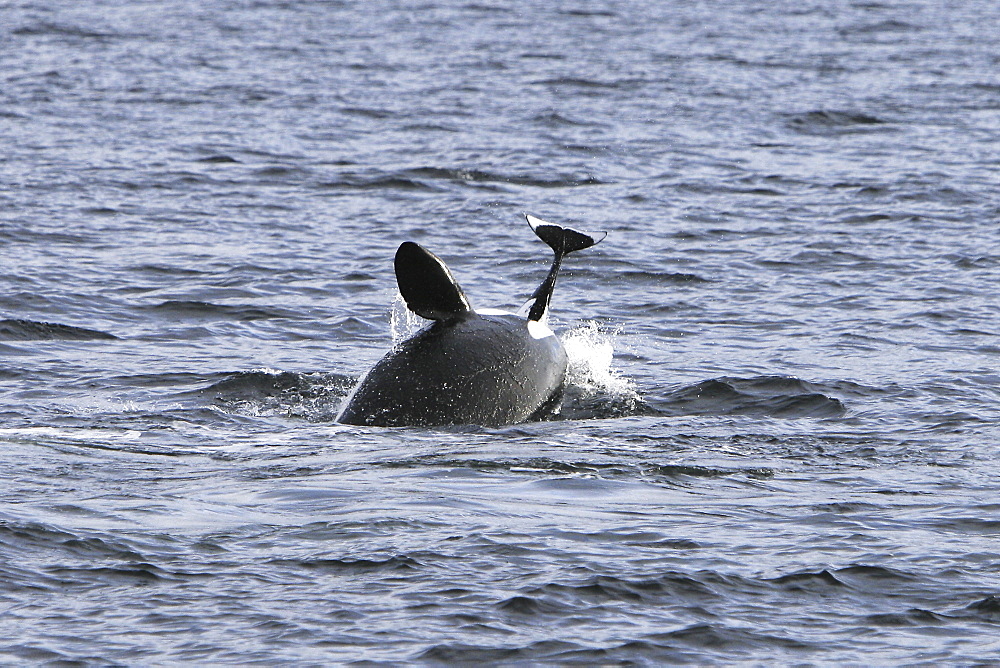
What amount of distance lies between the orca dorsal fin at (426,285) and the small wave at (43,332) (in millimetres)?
4513

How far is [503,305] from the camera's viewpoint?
60.5 ft

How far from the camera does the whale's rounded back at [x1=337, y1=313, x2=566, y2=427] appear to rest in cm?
1268

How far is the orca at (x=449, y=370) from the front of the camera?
12711 mm

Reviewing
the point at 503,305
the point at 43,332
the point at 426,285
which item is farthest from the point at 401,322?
the point at 426,285

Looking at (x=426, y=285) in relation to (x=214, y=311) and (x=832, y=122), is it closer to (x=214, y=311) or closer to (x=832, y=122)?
(x=214, y=311)

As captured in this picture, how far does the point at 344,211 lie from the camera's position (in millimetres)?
23156

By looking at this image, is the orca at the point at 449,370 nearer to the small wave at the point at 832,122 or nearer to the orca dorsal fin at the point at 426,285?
the orca dorsal fin at the point at 426,285

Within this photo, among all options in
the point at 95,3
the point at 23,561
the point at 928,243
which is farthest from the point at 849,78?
the point at 23,561

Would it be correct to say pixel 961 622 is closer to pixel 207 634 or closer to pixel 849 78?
pixel 207 634

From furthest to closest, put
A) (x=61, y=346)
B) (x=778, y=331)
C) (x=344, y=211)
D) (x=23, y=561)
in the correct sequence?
(x=344, y=211), (x=778, y=331), (x=61, y=346), (x=23, y=561)

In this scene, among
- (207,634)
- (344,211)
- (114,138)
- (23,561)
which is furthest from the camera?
(114,138)

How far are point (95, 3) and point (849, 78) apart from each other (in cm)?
1951

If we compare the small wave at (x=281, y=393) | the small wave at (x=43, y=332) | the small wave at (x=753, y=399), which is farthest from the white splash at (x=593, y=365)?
the small wave at (x=43, y=332)

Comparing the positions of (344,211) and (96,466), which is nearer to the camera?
(96,466)
